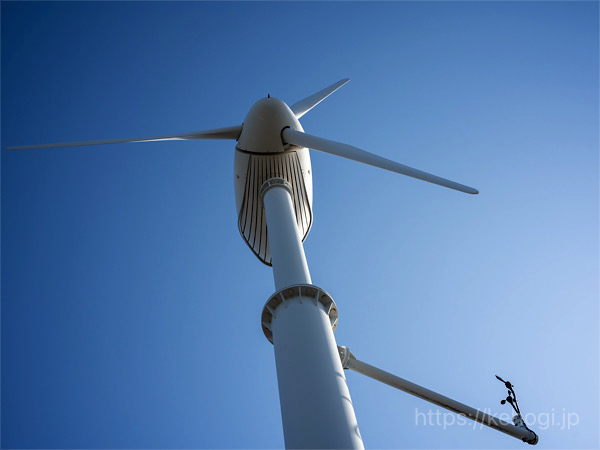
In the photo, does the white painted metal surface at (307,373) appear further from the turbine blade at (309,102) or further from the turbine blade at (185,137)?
the turbine blade at (309,102)

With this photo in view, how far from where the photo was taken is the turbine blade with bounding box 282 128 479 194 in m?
12.1

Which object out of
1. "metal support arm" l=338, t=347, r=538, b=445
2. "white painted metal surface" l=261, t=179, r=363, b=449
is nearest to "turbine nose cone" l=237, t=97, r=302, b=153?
"white painted metal surface" l=261, t=179, r=363, b=449

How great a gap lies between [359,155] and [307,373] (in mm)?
6705

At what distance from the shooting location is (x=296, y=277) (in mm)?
10531

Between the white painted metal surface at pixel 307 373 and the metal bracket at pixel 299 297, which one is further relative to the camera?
the metal bracket at pixel 299 297

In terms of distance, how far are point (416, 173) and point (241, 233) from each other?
5.95 m

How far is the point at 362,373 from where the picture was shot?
12.4m

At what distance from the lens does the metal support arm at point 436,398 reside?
1227cm

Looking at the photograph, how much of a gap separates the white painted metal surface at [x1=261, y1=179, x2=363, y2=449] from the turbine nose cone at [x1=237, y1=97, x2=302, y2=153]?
4593 millimetres

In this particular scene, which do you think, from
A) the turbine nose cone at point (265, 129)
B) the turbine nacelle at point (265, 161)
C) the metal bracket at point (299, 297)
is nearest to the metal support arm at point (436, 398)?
the metal bracket at point (299, 297)

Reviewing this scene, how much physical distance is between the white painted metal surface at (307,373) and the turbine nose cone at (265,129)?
459 centimetres

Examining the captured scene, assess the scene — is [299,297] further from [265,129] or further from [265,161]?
[265,129]

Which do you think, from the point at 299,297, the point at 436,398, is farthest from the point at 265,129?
the point at 436,398

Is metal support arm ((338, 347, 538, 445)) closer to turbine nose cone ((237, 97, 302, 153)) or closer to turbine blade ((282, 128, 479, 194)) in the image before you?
turbine blade ((282, 128, 479, 194))
